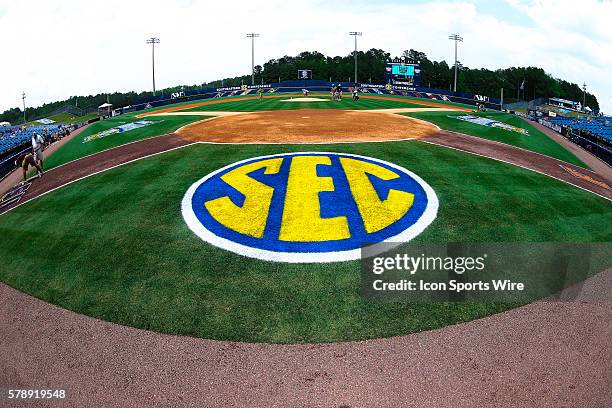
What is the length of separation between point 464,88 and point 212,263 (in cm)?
16864

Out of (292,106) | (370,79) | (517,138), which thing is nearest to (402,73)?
(370,79)

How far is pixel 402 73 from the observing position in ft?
301

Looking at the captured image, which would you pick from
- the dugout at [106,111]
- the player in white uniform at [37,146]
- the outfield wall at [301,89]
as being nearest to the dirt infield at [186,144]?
the player in white uniform at [37,146]

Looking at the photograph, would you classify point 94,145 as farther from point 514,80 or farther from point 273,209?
point 514,80

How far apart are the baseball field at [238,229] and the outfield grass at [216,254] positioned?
5cm

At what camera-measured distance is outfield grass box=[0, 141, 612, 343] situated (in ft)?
34.4

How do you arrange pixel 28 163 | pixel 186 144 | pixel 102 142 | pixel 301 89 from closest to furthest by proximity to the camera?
1. pixel 28 163
2. pixel 186 144
3. pixel 102 142
4. pixel 301 89

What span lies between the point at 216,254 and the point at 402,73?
292 feet

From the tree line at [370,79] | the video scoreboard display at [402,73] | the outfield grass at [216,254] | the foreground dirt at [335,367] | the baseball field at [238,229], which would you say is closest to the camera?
the foreground dirt at [335,367]

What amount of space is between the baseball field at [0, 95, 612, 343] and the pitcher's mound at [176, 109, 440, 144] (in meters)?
0.24

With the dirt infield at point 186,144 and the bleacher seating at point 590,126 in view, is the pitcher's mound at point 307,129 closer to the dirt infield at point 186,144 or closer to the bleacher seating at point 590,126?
the dirt infield at point 186,144

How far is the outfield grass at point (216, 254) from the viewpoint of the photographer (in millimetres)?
10492

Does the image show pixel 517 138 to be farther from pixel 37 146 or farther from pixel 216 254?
pixel 37 146

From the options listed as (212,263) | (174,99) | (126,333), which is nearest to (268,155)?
(212,263)
